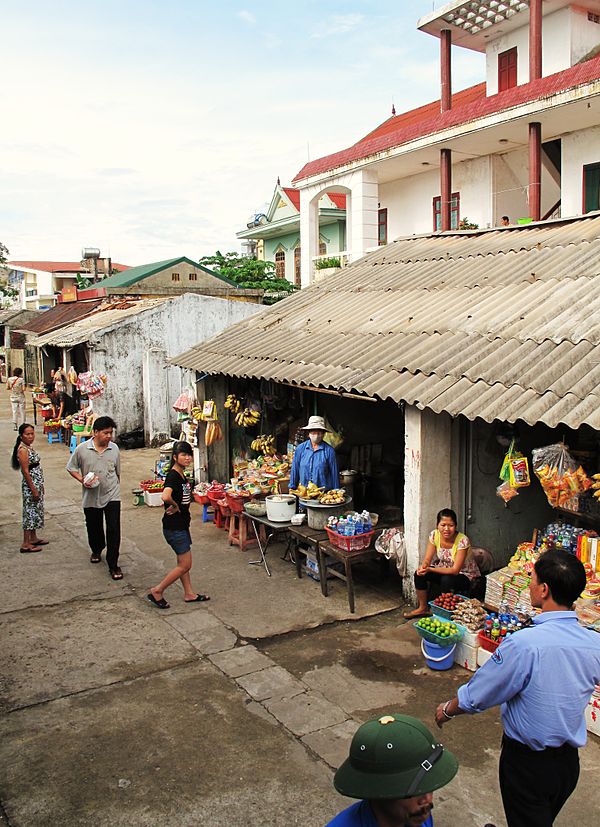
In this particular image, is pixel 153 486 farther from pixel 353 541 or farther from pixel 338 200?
pixel 338 200

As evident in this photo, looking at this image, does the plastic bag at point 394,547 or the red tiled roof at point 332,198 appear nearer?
the plastic bag at point 394,547

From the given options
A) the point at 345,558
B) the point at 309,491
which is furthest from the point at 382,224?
the point at 345,558

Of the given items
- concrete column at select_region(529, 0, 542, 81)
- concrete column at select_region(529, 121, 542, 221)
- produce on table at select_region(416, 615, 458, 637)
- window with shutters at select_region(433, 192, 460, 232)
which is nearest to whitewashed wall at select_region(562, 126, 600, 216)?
concrete column at select_region(529, 121, 542, 221)

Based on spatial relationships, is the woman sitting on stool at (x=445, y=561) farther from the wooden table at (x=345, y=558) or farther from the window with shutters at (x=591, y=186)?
the window with shutters at (x=591, y=186)

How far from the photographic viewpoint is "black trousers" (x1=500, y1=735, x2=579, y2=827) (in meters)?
3.16

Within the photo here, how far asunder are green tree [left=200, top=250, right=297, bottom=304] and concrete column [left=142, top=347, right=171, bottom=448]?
390 inches

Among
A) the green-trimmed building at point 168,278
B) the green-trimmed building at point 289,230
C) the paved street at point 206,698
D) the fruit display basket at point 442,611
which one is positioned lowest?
the paved street at point 206,698

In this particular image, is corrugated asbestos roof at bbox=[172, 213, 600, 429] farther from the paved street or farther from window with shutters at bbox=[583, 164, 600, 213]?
window with shutters at bbox=[583, 164, 600, 213]

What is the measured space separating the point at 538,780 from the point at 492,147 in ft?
59.3

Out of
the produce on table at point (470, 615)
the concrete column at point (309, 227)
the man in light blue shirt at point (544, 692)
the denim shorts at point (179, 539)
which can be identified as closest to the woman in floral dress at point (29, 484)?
the denim shorts at point (179, 539)

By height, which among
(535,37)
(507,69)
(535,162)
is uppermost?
(507,69)

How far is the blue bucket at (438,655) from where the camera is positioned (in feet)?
20.4

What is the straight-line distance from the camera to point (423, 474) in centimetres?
749

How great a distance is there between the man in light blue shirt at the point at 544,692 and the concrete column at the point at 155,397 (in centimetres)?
1531
